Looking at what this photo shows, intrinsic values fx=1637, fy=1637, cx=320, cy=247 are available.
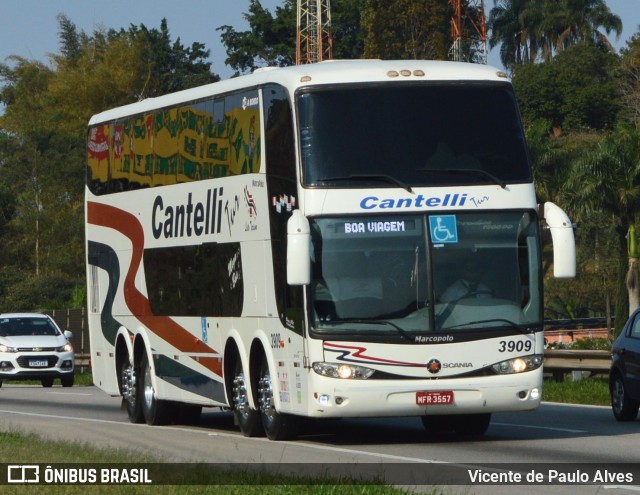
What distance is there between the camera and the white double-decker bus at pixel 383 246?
16750 mm

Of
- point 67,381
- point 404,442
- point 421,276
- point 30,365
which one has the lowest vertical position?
point 404,442

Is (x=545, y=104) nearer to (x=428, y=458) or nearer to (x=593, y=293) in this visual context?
(x=593, y=293)

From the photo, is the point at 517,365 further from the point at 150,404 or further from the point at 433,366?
the point at 150,404

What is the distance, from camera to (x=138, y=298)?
22547 millimetres

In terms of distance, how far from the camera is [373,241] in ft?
55.4

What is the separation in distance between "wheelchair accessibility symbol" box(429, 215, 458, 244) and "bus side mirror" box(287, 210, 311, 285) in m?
1.43

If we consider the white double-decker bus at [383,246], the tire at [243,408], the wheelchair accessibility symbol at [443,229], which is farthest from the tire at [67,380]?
the wheelchair accessibility symbol at [443,229]

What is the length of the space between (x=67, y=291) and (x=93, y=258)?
53.1 meters

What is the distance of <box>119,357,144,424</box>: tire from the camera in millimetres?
22812

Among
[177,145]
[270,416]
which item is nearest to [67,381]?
[177,145]

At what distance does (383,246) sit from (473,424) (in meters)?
3.04

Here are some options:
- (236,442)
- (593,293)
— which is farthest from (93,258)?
(593,293)

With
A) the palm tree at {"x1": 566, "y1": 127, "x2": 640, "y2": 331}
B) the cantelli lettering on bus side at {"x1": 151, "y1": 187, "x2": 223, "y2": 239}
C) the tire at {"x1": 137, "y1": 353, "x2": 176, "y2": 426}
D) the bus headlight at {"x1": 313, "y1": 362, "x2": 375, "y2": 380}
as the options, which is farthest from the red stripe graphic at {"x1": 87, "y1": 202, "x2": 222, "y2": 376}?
the palm tree at {"x1": 566, "y1": 127, "x2": 640, "y2": 331}

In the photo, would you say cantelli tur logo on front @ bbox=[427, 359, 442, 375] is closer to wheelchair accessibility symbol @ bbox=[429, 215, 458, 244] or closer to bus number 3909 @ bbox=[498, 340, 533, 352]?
bus number 3909 @ bbox=[498, 340, 533, 352]
